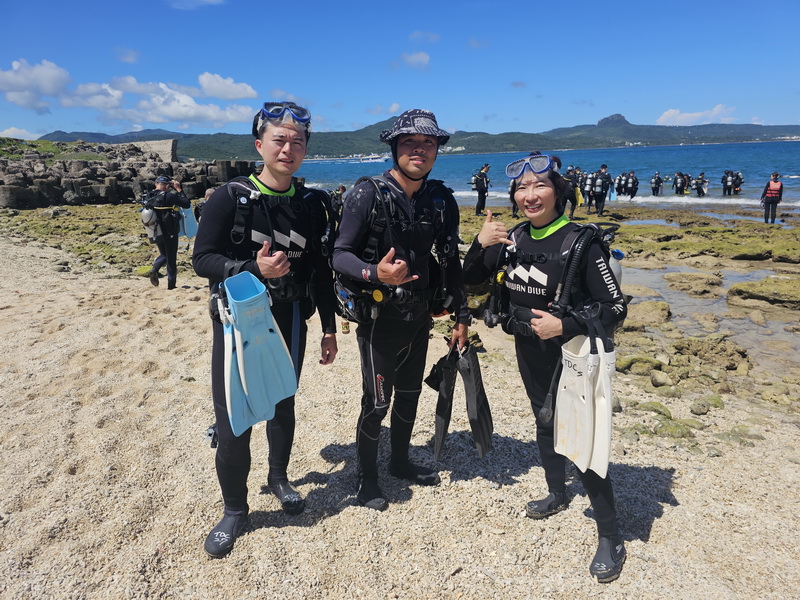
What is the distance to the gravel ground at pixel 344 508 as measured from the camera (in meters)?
2.79

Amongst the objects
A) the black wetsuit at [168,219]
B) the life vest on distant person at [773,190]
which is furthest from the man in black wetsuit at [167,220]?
the life vest on distant person at [773,190]

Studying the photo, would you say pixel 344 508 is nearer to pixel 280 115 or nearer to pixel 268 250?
pixel 268 250

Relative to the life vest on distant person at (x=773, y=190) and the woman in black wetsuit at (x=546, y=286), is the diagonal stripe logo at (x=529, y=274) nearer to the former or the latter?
the woman in black wetsuit at (x=546, y=286)

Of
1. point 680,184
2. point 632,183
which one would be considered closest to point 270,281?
point 632,183

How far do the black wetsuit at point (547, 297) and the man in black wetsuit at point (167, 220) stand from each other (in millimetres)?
7527

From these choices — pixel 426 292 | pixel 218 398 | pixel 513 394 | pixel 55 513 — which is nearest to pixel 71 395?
pixel 55 513

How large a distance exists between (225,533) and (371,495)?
98 centimetres

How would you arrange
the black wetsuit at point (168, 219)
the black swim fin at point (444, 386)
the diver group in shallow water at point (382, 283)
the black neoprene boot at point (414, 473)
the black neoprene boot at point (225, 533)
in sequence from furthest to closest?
the black wetsuit at point (168, 219)
the black neoprene boot at point (414, 473)
the black swim fin at point (444, 386)
the black neoprene boot at point (225, 533)
the diver group in shallow water at point (382, 283)

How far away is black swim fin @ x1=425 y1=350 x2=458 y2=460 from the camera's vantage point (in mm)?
3508

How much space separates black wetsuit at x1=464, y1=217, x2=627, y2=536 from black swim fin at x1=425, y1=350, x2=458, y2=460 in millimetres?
534

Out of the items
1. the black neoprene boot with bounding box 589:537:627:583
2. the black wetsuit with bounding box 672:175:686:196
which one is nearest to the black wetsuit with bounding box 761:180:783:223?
the black wetsuit with bounding box 672:175:686:196

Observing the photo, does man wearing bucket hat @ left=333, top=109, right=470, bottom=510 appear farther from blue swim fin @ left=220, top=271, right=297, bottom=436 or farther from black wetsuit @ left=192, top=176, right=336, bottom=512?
blue swim fin @ left=220, top=271, right=297, bottom=436

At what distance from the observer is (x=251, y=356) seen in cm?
276

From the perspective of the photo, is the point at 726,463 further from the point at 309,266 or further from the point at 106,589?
the point at 106,589
